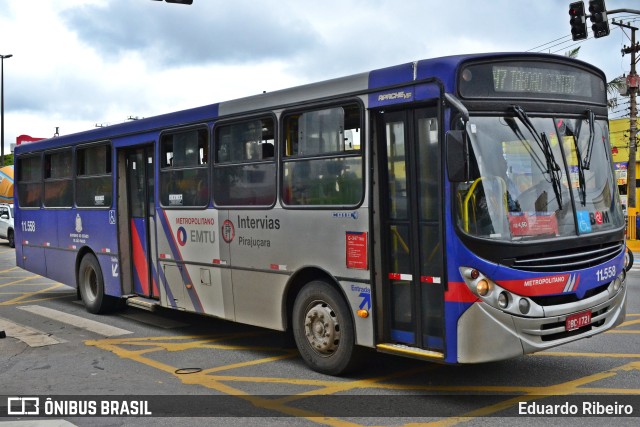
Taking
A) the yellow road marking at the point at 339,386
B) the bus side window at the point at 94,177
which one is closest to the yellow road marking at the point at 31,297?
the bus side window at the point at 94,177

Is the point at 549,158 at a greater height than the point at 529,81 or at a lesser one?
lesser

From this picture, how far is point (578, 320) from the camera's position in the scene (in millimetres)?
6453

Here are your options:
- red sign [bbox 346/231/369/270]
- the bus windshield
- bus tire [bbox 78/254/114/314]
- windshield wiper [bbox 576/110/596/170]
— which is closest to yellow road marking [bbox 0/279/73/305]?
bus tire [bbox 78/254/114/314]

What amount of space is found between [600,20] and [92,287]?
504 inches

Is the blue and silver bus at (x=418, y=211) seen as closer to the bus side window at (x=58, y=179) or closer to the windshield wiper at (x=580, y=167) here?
the windshield wiper at (x=580, y=167)

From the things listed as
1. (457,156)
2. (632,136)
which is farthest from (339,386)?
(632,136)

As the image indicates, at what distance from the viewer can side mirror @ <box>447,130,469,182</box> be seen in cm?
586

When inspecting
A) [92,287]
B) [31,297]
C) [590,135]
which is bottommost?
[31,297]

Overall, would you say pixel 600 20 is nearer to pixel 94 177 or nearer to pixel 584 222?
Answer: pixel 94 177

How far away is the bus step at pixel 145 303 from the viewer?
10.3m

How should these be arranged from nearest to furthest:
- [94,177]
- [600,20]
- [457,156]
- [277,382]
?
[457,156]
[277,382]
[94,177]
[600,20]

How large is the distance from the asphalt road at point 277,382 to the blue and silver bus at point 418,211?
47cm

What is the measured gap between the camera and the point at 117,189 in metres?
11.2

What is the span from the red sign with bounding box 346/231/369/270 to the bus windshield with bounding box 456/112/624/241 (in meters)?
1.13
